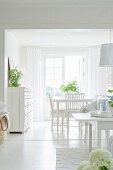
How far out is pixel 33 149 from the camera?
4.73 metres

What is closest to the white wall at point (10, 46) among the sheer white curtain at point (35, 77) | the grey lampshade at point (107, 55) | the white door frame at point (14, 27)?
the white door frame at point (14, 27)

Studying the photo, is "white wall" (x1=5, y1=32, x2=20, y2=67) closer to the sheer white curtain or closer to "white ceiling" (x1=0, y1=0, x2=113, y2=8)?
"white ceiling" (x1=0, y1=0, x2=113, y2=8)

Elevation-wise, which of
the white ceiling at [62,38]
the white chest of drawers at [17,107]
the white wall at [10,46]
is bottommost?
the white chest of drawers at [17,107]

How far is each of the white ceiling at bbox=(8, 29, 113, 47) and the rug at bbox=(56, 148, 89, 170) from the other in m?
3.33

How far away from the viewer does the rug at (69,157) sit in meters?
3.57

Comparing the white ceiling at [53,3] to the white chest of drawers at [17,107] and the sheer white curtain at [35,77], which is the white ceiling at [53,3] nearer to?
the white chest of drawers at [17,107]

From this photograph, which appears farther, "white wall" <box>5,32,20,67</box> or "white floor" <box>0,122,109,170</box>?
"white wall" <box>5,32,20,67</box>

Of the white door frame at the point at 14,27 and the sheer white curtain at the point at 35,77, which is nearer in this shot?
the white door frame at the point at 14,27

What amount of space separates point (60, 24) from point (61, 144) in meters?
2.30

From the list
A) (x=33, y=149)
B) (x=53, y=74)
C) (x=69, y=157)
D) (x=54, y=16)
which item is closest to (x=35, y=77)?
(x=53, y=74)

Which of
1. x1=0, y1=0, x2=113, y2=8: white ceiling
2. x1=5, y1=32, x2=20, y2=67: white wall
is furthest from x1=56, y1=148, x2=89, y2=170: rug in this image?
x1=0, y1=0, x2=113, y2=8: white ceiling

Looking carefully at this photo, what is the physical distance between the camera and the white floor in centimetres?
365

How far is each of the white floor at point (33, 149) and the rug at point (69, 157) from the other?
8 cm

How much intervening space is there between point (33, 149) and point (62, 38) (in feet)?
14.0
